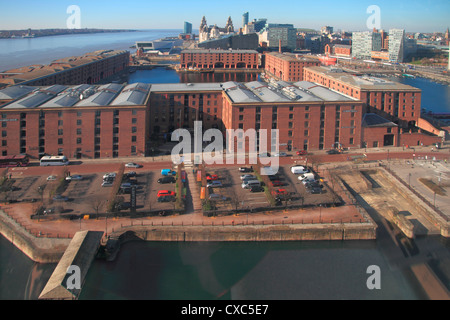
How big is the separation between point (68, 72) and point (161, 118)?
11.7m

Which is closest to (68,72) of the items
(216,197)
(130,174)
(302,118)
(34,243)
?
(130,174)

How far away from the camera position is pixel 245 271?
277 inches

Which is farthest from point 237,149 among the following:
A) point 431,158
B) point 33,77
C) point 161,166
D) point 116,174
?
point 33,77

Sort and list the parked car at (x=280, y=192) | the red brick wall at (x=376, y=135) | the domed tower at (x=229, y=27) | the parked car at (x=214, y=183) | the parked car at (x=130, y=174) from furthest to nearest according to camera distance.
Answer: the domed tower at (x=229, y=27) < the red brick wall at (x=376, y=135) < the parked car at (x=130, y=174) < the parked car at (x=214, y=183) < the parked car at (x=280, y=192)

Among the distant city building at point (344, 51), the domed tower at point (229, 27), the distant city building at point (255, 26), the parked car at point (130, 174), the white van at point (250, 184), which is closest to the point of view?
the white van at point (250, 184)

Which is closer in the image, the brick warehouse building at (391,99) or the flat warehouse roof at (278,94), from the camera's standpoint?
the flat warehouse roof at (278,94)

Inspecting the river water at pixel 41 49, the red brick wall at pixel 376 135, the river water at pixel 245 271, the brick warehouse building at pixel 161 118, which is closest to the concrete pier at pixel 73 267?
the river water at pixel 245 271

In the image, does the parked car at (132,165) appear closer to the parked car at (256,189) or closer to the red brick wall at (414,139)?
A: the parked car at (256,189)

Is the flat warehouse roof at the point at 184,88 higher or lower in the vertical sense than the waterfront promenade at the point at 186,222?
higher

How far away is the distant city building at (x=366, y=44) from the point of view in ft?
167

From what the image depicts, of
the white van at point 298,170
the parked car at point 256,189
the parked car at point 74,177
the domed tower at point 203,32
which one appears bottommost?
the parked car at point 256,189

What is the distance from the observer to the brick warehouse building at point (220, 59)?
137 feet

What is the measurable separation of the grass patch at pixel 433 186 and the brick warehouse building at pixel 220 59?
33126mm

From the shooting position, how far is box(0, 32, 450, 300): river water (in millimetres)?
6414
